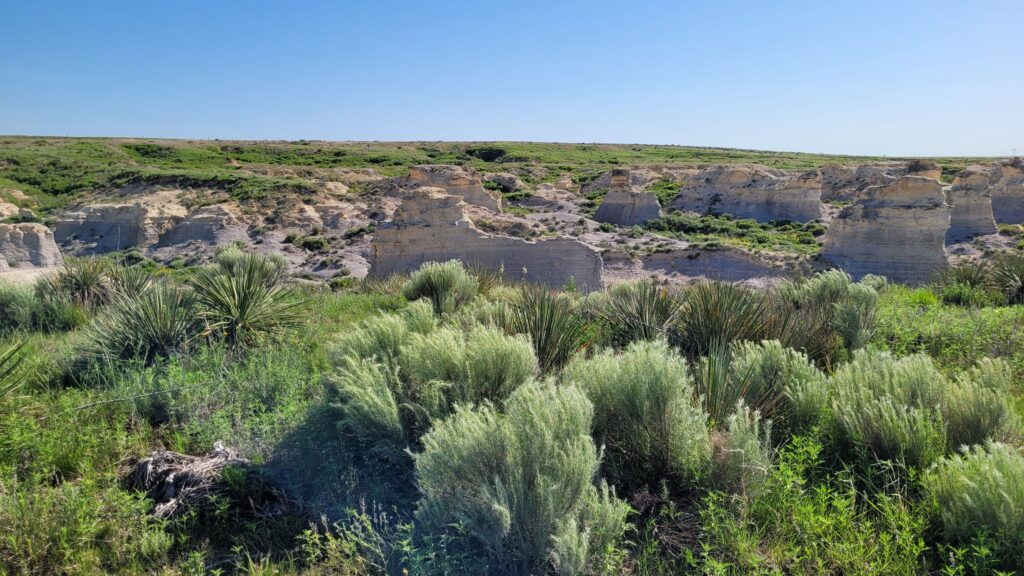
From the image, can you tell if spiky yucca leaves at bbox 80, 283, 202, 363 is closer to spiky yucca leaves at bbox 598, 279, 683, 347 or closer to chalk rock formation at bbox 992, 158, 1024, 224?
spiky yucca leaves at bbox 598, 279, 683, 347

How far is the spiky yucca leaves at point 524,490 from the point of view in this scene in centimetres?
232

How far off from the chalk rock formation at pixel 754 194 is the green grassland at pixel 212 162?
15708 millimetres

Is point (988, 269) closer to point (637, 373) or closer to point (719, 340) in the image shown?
point (719, 340)

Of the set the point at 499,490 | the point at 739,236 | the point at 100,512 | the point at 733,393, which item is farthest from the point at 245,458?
the point at 739,236

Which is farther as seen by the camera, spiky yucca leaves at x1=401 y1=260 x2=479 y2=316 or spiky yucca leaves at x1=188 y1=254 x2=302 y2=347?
spiky yucca leaves at x1=401 y1=260 x2=479 y2=316

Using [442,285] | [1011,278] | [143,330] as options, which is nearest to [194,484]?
[143,330]

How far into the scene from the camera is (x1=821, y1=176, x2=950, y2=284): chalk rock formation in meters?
22.6

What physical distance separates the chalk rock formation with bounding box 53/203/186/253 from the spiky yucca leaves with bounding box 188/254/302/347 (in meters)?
31.7

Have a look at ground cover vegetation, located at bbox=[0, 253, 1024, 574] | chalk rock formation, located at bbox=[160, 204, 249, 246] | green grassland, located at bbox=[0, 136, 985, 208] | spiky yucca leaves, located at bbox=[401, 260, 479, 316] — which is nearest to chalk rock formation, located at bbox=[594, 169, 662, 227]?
green grassland, located at bbox=[0, 136, 985, 208]

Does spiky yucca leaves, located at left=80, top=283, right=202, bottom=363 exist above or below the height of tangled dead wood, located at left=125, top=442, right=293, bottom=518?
above

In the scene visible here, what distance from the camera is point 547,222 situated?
36250 millimetres

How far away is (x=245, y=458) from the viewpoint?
11.4ft

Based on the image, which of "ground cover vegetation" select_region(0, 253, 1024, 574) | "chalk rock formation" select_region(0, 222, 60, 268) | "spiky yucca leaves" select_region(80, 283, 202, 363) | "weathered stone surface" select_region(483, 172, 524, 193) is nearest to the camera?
"ground cover vegetation" select_region(0, 253, 1024, 574)

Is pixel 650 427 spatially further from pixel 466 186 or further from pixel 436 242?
pixel 466 186
